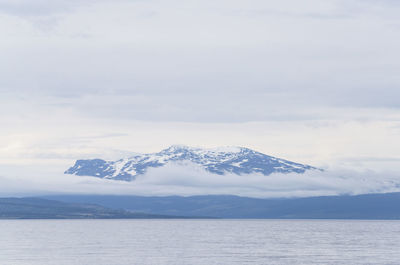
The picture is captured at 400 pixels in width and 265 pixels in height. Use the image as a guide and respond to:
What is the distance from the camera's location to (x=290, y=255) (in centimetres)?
17475

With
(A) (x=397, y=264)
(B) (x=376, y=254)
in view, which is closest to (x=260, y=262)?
(A) (x=397, y=264)

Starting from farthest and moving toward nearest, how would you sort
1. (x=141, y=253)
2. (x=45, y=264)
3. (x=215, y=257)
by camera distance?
(x=141, y=253) → (x=215, y=257) → (x=45, y=264)

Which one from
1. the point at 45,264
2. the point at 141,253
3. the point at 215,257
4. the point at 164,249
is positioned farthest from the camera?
the point at 164,249

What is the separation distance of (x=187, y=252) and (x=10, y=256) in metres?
39.0

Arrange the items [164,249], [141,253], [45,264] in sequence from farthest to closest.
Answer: [164,249] < [141,253] < [45,264]

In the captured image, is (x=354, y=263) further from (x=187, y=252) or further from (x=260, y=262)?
(x=187, y=252)

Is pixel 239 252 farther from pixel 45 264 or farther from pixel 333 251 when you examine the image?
pixel 45 264

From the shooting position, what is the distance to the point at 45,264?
151750mm

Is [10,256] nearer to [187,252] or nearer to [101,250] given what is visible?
[101,250]

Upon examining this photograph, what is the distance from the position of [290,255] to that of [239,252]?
14.0 meters

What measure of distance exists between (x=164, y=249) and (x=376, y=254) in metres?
49.3

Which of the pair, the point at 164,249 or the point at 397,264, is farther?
the point at 164,249

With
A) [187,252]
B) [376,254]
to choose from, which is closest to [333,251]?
[376,254]

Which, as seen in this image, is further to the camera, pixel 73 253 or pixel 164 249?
pixel 164 249
